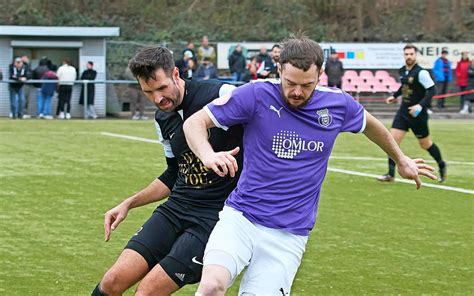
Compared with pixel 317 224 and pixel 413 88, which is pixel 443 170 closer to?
pixel 413 88

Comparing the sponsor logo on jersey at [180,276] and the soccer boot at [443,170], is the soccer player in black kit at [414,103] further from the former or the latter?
the sponsor logo on jersey at [180,276]

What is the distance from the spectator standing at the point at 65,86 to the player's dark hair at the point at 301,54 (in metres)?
26.4

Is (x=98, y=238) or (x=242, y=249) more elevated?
(x=242, y=249)

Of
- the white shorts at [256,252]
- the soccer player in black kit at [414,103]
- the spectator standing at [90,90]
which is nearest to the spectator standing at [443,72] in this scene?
the spectator standing at [90,90]

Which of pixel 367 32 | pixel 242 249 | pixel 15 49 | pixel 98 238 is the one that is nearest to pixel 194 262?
pixel 242 249

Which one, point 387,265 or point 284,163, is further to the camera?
point 387,265

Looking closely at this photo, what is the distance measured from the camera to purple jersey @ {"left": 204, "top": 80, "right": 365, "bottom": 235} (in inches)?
217

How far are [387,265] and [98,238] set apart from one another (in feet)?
9.68

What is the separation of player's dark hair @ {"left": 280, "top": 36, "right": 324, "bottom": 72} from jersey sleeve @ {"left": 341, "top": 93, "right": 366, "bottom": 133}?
0.41m

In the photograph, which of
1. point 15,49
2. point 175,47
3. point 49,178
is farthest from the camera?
point 175,47

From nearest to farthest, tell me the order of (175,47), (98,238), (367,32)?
(98,238) < (175,47) < (367,32)

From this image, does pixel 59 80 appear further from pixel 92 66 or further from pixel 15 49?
pixel 15 49

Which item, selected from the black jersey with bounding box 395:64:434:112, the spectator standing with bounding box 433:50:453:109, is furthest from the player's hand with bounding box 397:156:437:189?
the spectator standing with bounding box 433:50:453:109

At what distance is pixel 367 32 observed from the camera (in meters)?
45.9
